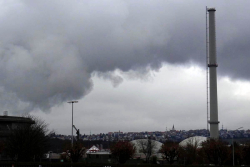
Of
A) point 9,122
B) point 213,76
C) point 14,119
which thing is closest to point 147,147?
point 213,76

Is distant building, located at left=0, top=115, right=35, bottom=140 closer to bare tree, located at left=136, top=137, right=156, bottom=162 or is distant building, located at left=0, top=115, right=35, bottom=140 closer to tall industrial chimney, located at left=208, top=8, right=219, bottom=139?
bare tree, located at left=136, top=137, right=156, bottom=162

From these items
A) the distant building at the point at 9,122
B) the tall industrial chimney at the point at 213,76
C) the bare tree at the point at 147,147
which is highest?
the tall industrial chimney at the point at 213,76

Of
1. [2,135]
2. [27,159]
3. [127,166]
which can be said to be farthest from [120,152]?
[2,135]

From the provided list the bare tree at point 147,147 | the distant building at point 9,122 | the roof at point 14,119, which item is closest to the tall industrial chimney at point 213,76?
the bare tree at point 147,147

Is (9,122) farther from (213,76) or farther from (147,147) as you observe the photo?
(213,76)

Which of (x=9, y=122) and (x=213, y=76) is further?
(x=9, y=122)

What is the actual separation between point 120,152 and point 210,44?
1470 inches

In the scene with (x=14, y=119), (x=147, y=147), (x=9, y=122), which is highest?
(x=14, y=119)

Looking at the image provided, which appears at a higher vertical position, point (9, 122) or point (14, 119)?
point (14, 119)

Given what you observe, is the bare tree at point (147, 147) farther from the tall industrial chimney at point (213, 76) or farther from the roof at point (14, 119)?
the roof at point (14, 119)

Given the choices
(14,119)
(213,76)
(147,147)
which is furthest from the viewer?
(147,147)

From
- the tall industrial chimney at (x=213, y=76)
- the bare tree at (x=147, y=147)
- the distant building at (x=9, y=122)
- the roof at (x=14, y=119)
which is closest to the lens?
the distant building at (x=9, y=122)

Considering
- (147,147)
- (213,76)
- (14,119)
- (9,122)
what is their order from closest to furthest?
(213,76)
(14,119)
(9,122)
(147,147)

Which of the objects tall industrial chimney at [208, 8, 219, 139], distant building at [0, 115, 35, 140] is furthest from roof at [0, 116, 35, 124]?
tall industrial chimney at [208, 8, 219, 139]
